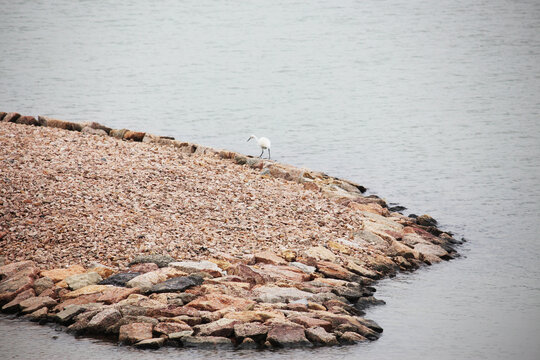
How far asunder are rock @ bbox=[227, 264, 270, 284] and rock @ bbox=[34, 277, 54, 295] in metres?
3.30

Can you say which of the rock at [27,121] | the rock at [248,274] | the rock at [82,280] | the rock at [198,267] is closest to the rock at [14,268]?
the rock at [82,280]

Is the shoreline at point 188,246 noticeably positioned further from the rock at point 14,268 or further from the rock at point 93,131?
the rock at point 93,131

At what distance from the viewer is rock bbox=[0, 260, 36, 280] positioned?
522 inches

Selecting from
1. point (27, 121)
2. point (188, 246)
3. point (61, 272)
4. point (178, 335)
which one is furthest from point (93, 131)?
point (178, 335)

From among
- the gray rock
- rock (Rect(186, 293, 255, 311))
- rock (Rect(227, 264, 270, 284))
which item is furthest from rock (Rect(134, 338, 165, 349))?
the gray rock

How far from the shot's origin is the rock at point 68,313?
40.0 ft

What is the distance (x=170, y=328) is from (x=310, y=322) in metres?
2.35

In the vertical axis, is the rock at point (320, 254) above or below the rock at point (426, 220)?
below

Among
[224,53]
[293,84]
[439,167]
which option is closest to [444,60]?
[293,84]

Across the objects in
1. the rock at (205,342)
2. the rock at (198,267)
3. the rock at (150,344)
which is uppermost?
the rock at (198,267)

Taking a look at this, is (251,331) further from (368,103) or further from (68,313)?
(368,103)

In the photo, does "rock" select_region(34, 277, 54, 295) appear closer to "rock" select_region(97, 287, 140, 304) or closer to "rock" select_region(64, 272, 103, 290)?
"rock" select_region(64, 272, 103, 290)

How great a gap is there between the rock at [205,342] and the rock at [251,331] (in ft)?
0.86

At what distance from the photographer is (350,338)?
12078 mm
